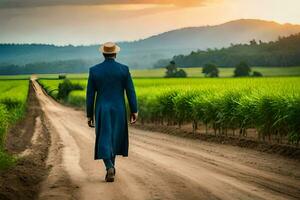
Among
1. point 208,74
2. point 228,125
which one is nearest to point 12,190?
point 228,125

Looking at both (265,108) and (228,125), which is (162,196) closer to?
(265,108)

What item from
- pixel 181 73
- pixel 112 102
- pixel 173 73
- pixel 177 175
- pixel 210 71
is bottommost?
pixel 177 175

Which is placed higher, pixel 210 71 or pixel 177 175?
pixel 210 71

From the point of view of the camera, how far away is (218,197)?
32.7ft

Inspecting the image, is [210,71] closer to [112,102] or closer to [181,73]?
[181,73]

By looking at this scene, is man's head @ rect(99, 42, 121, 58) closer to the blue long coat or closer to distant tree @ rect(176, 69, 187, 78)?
the blue long coat

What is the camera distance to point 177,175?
12641 mm

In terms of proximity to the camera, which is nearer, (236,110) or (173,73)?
(236,110)

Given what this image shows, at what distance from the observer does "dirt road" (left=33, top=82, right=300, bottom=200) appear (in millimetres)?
10422

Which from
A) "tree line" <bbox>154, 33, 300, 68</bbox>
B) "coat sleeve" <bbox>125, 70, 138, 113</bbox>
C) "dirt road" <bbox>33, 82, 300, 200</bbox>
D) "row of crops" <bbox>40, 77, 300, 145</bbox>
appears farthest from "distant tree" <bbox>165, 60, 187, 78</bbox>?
"coat sleeve" <bbox>125, 70, 138, 113</bbox>

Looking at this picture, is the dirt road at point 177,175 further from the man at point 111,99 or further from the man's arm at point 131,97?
the man's arm at point 131,97

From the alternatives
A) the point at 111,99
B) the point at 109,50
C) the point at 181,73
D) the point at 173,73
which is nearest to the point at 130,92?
the point at 111,99

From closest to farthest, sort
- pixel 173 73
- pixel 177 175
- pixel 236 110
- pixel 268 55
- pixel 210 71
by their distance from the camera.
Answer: pixel 177 175 < pixel 236 110 < pixel 210 71 < pixel 173 73 < pixel 268 55

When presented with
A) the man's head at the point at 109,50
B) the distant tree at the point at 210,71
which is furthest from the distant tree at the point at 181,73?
the man's head at the point at 109,50
